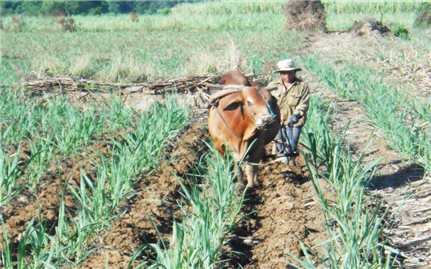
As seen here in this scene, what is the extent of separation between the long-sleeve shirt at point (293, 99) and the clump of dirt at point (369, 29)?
16630 millimetres

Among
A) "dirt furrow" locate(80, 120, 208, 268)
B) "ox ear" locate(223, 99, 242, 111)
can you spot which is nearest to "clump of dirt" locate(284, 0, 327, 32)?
"dirt furrow" locate(80, 120, 208, 268)

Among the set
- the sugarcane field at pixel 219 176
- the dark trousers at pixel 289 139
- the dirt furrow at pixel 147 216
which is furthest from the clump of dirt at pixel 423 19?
the dark trousers at pixel 289 139

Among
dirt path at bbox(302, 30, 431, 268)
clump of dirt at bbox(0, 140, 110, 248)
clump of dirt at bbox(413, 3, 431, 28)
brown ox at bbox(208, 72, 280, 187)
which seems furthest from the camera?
clump of dirt at bbox(413, 3, 431, 28)

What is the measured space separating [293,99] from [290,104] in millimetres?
67

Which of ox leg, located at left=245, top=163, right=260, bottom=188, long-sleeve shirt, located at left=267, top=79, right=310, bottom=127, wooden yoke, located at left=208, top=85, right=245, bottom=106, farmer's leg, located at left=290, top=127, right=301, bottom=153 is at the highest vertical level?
wooden yoke, located at left=208, top=85, right=245, bottom=106

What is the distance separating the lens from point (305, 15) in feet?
84.7

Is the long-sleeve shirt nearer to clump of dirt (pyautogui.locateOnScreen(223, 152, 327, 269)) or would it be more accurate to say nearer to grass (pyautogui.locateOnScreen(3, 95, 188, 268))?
clump of dirt (pyautogui.locateOnScreen(223, 152, 327, 269))

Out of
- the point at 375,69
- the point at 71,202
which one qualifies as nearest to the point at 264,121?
the point at 71,202

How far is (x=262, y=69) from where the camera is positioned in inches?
510

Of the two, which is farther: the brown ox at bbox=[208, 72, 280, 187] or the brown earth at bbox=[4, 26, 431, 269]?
the brown ox at bbox=[208, 72, 280, 187]

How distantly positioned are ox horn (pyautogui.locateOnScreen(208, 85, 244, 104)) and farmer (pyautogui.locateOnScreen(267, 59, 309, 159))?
0.58 metres

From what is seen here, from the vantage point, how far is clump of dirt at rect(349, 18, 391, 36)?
23.1 metres

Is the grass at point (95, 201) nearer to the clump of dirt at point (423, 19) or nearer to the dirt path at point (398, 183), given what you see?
the dirt path at point (398, 183)

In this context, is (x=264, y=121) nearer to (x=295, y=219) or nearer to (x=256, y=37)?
(x=295, y=219)
